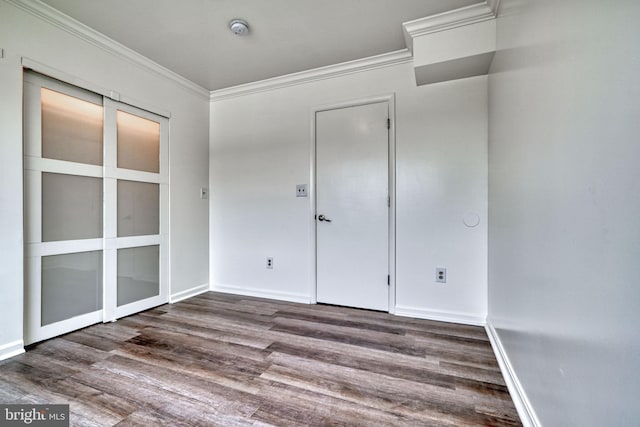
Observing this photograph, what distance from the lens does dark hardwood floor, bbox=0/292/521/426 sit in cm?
131

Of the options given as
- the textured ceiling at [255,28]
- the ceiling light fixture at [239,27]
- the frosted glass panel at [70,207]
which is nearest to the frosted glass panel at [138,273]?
the frosted glass panel at [70,207]

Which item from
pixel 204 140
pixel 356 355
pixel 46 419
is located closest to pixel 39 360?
pixel 46 419

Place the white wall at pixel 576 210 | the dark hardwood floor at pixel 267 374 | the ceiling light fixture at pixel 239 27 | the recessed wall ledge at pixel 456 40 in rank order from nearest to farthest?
the white wall at pixel 576 210, the dark hardwood floor at pixel 267 374, the recessed wall ledge at pixel 456 40, the ceiling light fixture at pixel 239 27

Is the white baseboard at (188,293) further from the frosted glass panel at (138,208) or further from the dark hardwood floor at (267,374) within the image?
the frosted glass panel at (138,208)

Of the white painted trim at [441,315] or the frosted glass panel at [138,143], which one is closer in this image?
the white painted trim at [441,315]

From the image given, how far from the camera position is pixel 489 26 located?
2037mm

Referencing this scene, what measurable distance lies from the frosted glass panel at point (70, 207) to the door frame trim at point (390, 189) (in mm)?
1893

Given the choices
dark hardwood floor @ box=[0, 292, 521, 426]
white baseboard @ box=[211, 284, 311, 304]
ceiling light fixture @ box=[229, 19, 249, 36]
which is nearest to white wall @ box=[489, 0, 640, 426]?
dark hardwood floor @ box=[0, 292, 521, 426]

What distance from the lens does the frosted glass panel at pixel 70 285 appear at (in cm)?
206

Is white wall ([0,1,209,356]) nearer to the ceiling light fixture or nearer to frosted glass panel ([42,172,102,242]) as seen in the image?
frosted glass panel ([42,172,102,242])

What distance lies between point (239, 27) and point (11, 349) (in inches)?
109

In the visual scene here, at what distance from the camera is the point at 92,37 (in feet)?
7.36

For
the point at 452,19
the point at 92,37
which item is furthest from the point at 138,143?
the point at 452,19

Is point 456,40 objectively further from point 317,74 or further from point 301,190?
point 301,190
